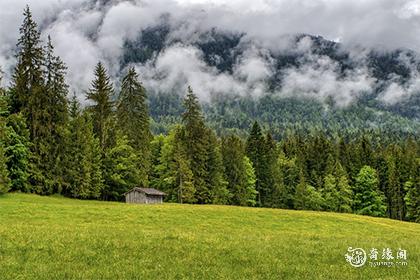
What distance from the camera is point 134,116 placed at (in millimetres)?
74062

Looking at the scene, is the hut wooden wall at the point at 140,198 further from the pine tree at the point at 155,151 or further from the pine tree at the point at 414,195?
the pine tree at the point at 414,195

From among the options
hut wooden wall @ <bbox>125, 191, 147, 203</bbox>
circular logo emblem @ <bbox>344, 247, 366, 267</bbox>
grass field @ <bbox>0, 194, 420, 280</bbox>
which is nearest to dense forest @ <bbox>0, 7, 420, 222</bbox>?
hut wooden wall @ <bbox>125, 191, 147, 203</bbox>

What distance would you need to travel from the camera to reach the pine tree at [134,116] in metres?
72.9

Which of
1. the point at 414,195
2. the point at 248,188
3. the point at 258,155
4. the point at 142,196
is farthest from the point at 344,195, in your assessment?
the point at 142,196

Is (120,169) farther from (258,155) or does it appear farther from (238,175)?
(258,155)

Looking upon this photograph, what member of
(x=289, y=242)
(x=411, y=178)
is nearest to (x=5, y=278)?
(x=289, y=242)

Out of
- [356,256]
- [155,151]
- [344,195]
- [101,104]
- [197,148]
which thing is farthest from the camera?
[344,195]

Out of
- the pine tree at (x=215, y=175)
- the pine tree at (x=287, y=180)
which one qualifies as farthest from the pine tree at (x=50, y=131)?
the pine tree at (x=287, y=180)

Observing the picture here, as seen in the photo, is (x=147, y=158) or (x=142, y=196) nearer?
(x=142, y=196)

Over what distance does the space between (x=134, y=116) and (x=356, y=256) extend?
5830 centimetres

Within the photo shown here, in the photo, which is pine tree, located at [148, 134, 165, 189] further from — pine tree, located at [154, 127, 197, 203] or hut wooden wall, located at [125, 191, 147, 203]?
hut wooden wall, located at [125, 191, 147, 203]

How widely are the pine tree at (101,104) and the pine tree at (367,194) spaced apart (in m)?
56.9

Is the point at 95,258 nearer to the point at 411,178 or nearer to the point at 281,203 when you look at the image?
the point at 281,203

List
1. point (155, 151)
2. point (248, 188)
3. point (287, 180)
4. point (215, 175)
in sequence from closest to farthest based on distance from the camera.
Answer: point (215, 175) → point (155, 151) → point (248, 188) → point (287, 180)
